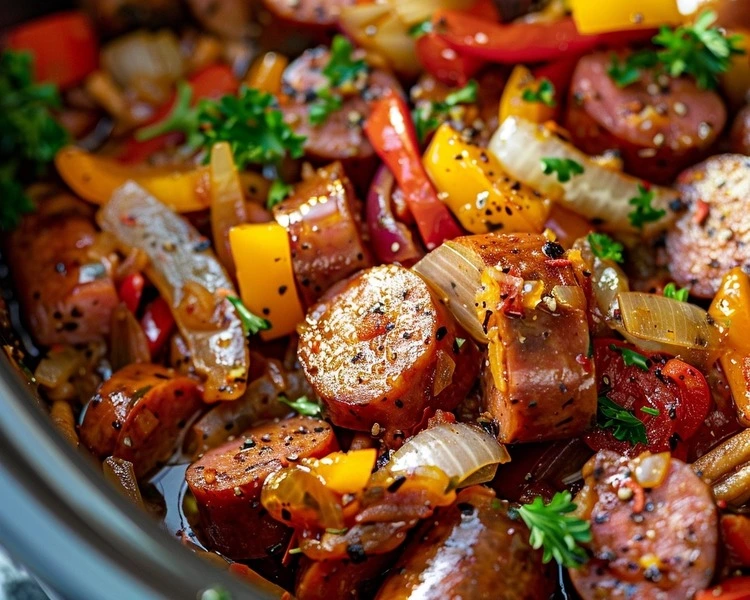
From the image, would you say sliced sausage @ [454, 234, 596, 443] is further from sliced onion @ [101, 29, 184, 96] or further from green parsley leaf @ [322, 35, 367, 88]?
sliced onion @ [101, 29, 184, 96]

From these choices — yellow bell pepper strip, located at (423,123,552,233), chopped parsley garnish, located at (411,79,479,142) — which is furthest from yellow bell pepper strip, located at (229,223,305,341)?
chopped parsley garnish, located at (411,79,479,142)

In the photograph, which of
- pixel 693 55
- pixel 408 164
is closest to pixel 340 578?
pixel 408 164

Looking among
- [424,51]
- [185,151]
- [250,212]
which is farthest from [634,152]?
[185,151]

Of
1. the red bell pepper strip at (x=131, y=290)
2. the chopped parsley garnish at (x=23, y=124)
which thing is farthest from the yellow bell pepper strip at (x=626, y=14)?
the chopped parsley garnish at (x=23, y=124)

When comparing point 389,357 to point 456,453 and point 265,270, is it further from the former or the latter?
point 265,270

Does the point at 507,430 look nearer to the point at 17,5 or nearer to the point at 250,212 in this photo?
the point at 250,212

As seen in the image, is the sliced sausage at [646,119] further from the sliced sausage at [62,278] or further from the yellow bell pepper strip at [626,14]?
the sliced sausage at [62,278]
